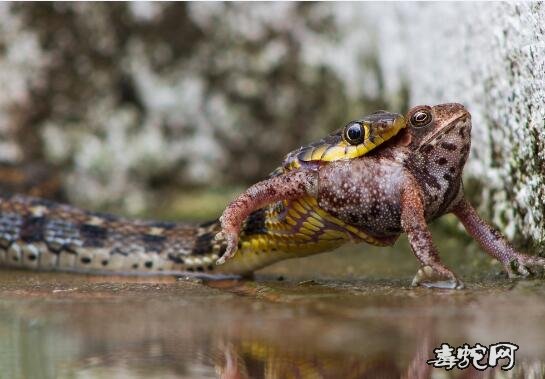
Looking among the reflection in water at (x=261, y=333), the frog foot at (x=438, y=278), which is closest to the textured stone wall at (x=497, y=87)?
the frog foot at (x=438, y=278)

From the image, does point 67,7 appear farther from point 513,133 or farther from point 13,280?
point 513,133

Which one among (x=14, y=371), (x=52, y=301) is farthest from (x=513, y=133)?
(x=14, y=371)

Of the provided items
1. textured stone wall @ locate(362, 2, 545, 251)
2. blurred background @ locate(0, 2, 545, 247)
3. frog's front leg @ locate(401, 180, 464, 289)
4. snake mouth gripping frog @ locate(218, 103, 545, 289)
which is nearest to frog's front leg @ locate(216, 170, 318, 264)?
snake mouth gripping frog @ locate(218, 103, 545, 289)

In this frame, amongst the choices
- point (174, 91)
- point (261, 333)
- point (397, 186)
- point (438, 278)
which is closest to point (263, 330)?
point (261, 333)

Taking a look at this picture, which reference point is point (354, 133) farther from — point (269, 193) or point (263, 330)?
point (263, 330)

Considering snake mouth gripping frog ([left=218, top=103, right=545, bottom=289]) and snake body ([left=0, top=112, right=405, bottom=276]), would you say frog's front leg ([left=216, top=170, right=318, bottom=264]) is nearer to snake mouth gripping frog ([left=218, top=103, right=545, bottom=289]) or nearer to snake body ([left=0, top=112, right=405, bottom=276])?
snake mouth gripping frog ([left=218, top=103, right=545, bottom=289])
